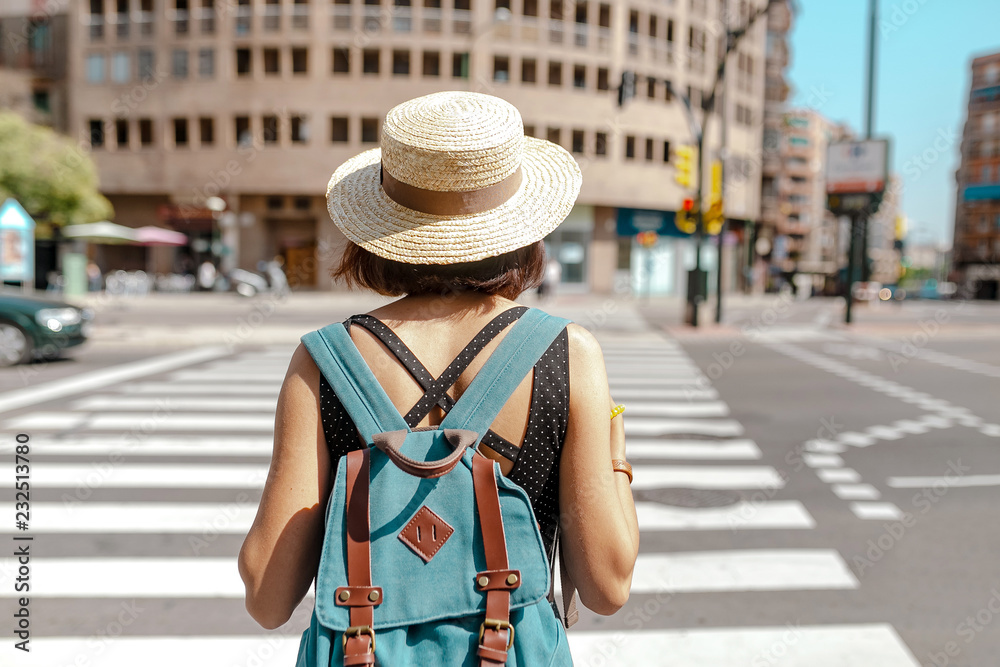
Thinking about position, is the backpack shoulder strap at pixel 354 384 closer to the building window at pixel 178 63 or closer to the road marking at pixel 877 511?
the road marking at pixel 877 511

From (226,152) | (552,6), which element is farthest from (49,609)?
(552,6)

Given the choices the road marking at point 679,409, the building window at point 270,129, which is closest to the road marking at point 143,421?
the road marking at point 679,409

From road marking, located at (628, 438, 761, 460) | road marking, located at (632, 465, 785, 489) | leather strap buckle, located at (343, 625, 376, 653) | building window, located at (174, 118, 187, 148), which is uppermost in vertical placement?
building window, located at (174, 118, 187, 148)

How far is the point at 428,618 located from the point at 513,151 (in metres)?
0.85

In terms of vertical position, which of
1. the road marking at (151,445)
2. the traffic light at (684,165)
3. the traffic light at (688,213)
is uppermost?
the traffic light at (684,165)

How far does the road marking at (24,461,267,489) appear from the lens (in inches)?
239

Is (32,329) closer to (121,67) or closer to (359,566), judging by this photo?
(359,566)

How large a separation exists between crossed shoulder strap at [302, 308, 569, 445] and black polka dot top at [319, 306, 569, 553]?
3 cm

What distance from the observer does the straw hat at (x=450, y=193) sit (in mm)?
1491

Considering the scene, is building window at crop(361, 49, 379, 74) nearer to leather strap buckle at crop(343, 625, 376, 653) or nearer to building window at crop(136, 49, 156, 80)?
building window at crop(136, 49, 156, 80)

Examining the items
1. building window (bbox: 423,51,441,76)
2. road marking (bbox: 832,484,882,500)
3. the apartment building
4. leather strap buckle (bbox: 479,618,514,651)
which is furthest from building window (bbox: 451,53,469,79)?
the apartment building

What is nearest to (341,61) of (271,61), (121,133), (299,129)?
(271,61)

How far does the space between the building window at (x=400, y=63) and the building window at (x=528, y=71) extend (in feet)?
18.6

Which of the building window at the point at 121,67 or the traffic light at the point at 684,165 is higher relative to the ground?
the building window at the point at 121,67
